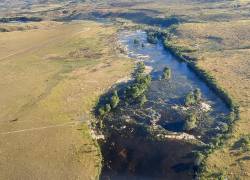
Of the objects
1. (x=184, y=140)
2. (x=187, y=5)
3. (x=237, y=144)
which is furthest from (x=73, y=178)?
(x=187, y=5)

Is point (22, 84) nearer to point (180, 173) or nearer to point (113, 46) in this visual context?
point (113, 46)

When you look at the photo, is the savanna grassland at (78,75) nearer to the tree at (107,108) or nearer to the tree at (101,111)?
the tree at (101,111)

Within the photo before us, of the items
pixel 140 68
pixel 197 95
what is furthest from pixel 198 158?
pixel 140 68

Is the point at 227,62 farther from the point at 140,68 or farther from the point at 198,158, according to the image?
the point at 198,158

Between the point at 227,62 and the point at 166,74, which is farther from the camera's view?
the point at 227,62

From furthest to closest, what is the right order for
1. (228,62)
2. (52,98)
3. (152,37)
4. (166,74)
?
(152,37)
(228,62)
(166,74)
(52,98)
